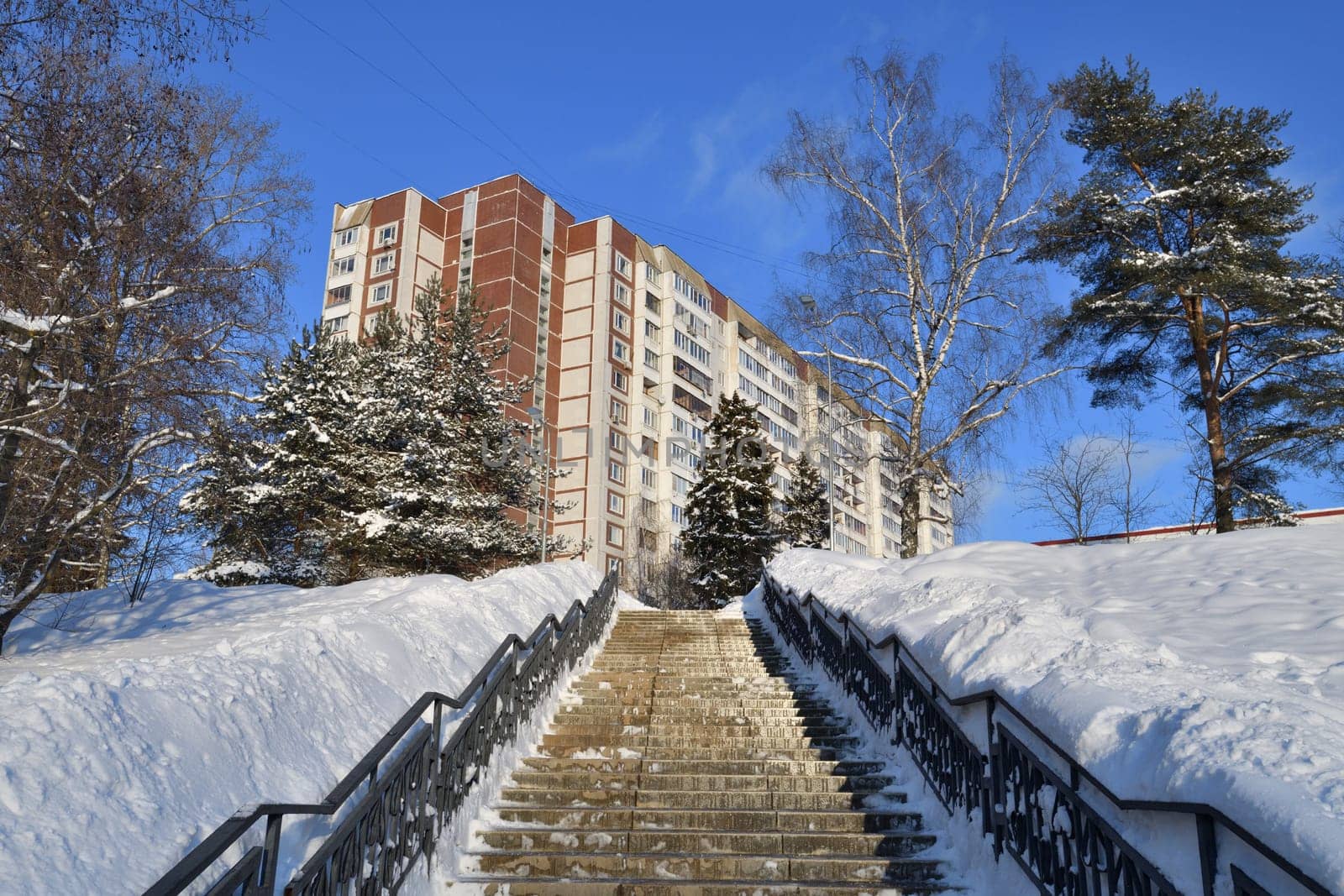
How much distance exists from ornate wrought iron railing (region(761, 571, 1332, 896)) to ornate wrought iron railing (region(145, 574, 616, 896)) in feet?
10.9

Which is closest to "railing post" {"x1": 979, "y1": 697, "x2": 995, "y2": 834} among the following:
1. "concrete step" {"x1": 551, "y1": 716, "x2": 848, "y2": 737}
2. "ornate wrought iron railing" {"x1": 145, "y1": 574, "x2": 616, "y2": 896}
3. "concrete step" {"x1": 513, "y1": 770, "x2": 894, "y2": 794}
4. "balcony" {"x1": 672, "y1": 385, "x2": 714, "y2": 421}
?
"concrete step" {"x1": 513, "y1": 770, "x2": 894, "y2": 794}

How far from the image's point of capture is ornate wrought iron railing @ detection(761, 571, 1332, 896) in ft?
12.7

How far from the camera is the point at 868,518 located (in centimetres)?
8606

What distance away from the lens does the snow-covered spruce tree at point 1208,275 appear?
17.0m

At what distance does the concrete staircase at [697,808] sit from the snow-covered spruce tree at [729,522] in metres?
22.6

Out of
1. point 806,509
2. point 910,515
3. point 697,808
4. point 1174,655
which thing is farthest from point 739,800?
point 806,509

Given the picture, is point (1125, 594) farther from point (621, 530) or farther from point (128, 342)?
point (621, 530)

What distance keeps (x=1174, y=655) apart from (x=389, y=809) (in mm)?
5231

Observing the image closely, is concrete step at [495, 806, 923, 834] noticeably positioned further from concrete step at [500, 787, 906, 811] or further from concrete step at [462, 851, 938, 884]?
concrete step at [462, 851, 938, 884]

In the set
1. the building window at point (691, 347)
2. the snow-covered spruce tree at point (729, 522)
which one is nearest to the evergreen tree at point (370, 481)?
the snow-covered spruce tree at point (729, 522)

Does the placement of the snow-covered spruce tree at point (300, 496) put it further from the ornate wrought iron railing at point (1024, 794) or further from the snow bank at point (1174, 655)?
the ornate wrought iron railing at point (1024, 794)

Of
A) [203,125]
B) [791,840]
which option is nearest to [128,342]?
[203,125]

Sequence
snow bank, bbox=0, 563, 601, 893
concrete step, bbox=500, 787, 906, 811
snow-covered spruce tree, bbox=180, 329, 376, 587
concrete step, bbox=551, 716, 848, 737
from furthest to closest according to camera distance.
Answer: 1. snow-covered spruce tree, bbox=180, 329, 376, 587
2. concrete step, bbox=551, 716, 848, 737
3. concrete step, bbox=500, 787, 906, 811
4. snow bank, bbox=0, 563, 601, 893

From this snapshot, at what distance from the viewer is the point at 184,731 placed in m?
5.26
